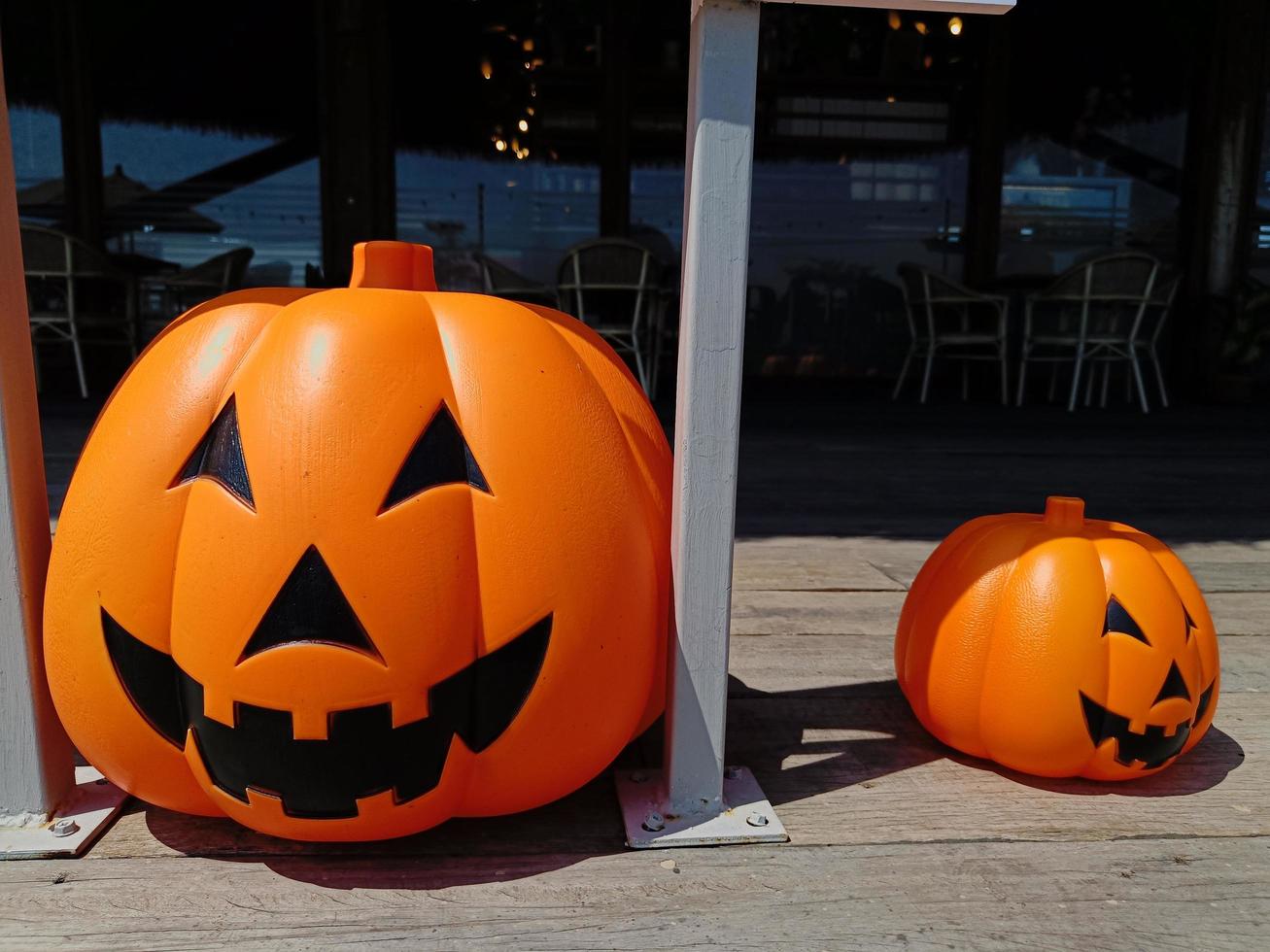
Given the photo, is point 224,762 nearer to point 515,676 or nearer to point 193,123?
point 515,676

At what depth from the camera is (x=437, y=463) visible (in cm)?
111

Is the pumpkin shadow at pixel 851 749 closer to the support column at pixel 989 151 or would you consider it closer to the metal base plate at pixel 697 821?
the metal base plate at pixel 697 821

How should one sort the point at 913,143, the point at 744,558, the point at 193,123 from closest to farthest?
1. the point at 744,558
2. the point at 193,123
3. the point at 913,143

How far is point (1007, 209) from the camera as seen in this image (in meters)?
8.07

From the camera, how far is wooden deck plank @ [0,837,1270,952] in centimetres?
102

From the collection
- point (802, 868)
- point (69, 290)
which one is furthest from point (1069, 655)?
point (69, 290)

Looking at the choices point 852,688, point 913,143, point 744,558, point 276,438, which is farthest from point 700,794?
point 913,143

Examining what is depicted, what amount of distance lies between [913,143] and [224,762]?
841 cm

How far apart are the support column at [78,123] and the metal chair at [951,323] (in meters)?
5.66

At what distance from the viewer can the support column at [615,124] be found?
23.2 feet

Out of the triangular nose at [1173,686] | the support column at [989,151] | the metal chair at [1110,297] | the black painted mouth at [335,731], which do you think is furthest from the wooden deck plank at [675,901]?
the support column at [989,151]

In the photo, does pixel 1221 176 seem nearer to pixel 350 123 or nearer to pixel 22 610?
pixel 350 123

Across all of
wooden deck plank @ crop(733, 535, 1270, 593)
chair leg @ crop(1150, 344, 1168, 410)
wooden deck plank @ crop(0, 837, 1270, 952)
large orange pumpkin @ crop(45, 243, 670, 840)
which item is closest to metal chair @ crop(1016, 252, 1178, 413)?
chair leg @ crop(1150, 344, 1168, 410)

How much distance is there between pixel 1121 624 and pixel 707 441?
0.67 metres
